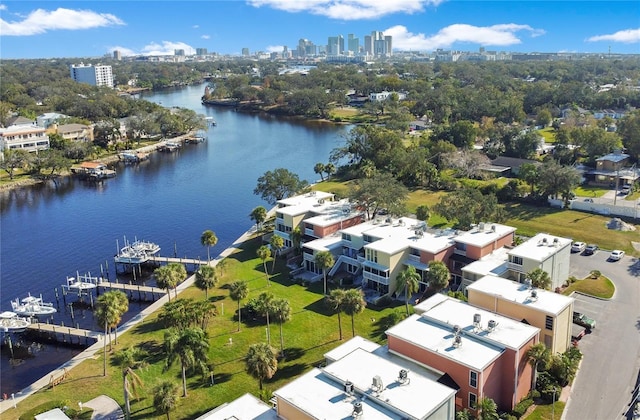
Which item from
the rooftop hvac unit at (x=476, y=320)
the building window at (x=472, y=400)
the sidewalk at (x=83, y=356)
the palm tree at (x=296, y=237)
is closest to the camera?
the building window at (x=472, y=400)

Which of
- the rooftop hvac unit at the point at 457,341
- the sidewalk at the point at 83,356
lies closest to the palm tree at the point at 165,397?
the sidewalk at the point at 83,356

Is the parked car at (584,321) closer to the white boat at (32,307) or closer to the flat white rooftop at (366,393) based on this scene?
the flat white rooftop at (366,393)

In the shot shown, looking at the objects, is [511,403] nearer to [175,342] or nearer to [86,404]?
[175,342]

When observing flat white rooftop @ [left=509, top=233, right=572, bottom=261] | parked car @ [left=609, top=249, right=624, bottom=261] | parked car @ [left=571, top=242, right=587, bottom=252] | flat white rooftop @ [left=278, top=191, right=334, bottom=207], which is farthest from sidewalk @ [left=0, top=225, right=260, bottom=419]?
parked car @ [left=609, top=249, right=624, bottom=261]

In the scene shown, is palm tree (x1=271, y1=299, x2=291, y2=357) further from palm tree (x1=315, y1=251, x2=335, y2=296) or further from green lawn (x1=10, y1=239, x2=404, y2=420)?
palm tree (x1=315, y1=251, x2=335, y2=296)

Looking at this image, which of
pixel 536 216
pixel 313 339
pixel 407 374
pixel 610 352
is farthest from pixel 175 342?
pixel 536 216

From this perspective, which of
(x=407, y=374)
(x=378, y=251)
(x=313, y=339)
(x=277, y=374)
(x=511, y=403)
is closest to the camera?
(x=407, y=374)

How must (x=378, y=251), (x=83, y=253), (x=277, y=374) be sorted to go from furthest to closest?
1. (x=83, y=253)
2. (x=378, y=251)
3. (x=277, y=374)
